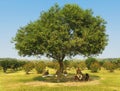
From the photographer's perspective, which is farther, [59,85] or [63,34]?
[63,34]

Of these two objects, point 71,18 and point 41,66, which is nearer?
point 71,18

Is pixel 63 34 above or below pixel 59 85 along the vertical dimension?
above

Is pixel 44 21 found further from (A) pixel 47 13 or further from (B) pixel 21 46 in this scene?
(B) pixel 21 46

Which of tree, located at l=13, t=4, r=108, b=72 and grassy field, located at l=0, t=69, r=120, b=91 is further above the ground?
tree, located at l=13, t=4, r=108, b=72

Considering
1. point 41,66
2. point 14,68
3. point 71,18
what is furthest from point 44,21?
point 14,68

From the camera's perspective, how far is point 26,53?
4638cm

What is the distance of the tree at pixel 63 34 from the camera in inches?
1687

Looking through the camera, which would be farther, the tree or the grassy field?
the tree

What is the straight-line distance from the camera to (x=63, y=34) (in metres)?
42.7

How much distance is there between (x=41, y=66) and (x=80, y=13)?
27.0m

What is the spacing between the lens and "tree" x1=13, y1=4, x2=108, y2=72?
42.8 meters

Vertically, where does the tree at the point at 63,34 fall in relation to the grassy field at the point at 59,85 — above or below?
above

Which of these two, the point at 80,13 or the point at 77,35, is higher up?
the point at 80,13

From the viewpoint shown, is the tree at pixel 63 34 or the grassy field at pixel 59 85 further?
the tree at pixel 63 34
